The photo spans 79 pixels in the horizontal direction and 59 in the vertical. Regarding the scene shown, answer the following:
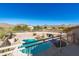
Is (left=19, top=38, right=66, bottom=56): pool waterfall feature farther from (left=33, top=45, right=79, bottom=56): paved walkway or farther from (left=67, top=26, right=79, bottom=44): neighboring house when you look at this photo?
(left=67, top=26, right=79, bottom=44): neighboring house

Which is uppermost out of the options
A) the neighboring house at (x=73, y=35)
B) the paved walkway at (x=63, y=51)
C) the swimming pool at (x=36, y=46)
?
the neighboring house at (x=73, y=35)

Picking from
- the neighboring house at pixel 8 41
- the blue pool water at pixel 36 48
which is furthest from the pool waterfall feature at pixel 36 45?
the neighboring house at pixel 8 41

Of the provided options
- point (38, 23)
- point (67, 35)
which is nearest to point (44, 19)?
point (38, 23)

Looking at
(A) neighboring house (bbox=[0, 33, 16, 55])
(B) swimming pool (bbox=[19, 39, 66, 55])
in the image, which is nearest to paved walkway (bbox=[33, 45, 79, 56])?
(B) swimming pool (bbox=[19, 39, 66, 55])

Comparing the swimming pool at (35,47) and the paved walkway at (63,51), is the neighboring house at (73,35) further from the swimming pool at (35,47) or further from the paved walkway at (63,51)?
the swimming pool at (35,47)

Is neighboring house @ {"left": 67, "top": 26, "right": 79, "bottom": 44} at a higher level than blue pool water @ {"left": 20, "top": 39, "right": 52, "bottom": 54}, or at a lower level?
higher


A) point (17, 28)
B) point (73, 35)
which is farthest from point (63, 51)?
point (17, 28)
